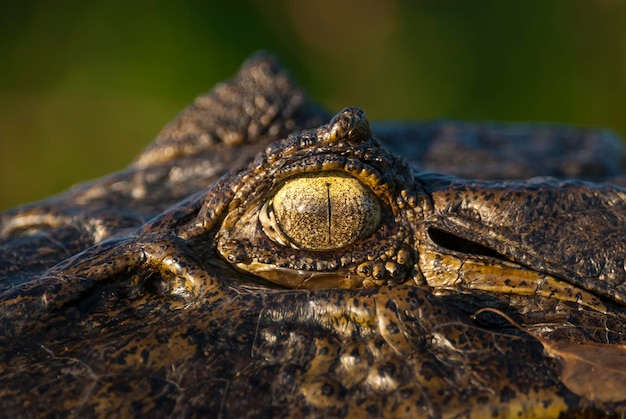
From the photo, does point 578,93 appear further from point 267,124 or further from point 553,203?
point 553,203

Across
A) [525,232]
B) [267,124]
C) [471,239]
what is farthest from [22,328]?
[267,124]

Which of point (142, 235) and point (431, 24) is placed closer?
point (142, 235)

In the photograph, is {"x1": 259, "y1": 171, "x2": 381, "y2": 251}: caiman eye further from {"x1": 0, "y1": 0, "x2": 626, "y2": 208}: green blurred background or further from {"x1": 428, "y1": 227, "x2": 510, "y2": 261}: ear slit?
{"x1": 0, "y1": 0, "x2": 626, "y2": 208}: green blurred background

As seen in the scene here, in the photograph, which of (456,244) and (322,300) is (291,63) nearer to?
(456,244)

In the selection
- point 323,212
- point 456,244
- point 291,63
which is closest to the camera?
point 323,212

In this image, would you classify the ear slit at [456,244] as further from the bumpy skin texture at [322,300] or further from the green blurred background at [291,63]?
the green blurred background at [291,63]

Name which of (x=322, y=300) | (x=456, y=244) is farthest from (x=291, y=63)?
(x=322, y=300)
